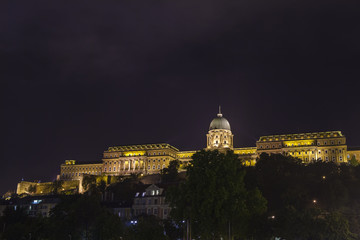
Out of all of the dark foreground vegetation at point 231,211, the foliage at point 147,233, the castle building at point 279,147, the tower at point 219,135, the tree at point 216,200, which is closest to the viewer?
the tree at point 216,200

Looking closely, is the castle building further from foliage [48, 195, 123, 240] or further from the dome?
foliage [48, 195, 123, 240]

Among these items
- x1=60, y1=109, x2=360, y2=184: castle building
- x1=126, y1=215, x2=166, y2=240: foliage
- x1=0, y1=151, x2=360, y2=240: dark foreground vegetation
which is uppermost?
x1=60, y1=109, x2=360, y2=184: castle building

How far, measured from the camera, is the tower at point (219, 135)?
630 feet

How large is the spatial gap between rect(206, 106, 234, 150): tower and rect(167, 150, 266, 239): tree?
132m

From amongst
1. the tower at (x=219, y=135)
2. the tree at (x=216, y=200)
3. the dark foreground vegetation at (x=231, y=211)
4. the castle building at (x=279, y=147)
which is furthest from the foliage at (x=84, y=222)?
the tower at (x=219, y=135)

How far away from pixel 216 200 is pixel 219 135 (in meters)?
138

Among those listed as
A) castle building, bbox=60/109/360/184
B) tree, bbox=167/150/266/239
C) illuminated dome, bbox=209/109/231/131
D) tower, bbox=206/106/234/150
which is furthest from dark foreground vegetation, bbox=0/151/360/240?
illuminated dome, bbox=209/109/231/131

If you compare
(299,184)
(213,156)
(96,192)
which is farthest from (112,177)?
(213,156)

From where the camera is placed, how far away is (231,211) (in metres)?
55.2

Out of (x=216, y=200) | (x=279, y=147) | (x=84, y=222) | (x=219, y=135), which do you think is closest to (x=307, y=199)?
(x=216, y=200)

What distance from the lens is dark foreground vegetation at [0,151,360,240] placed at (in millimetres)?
56281

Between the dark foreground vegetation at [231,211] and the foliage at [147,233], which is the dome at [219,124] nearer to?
the dark foreground vegetation at [231,211]

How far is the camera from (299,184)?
77.7 m

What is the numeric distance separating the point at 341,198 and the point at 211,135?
124194 millimetres
